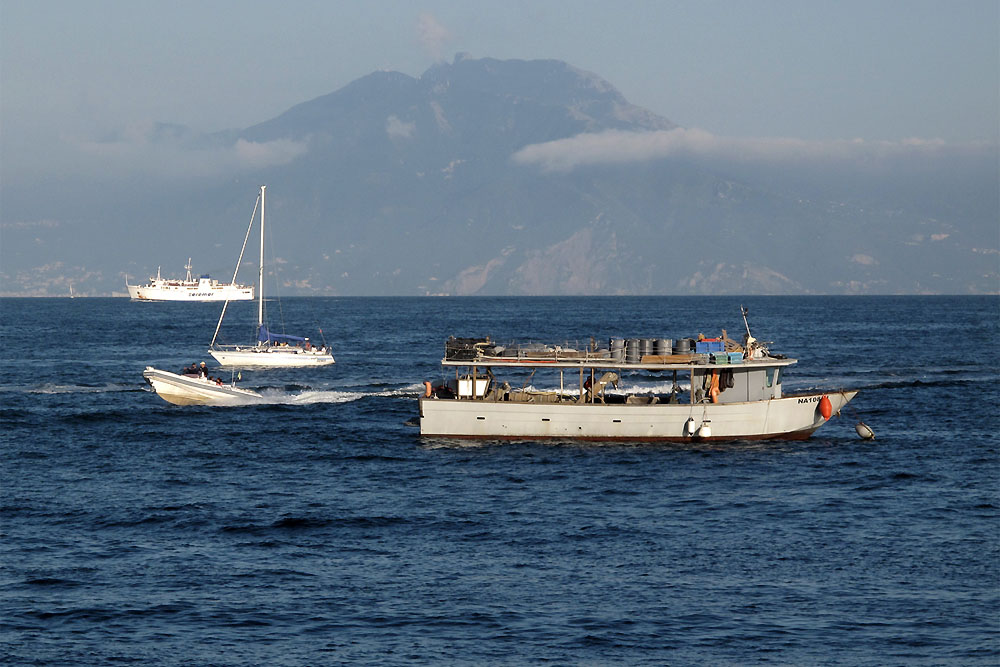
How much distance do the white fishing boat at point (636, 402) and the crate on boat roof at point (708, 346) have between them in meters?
0.05

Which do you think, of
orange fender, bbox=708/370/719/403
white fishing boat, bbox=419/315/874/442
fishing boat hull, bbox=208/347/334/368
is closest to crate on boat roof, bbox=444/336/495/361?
white fishing boat, bbox=419/315/874/442

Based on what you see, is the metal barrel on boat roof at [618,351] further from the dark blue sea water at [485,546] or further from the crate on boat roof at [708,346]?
the dark blue sea water at [485,546]

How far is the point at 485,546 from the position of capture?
41031 millimetres

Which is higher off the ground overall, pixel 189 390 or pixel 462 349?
pixel 462 349

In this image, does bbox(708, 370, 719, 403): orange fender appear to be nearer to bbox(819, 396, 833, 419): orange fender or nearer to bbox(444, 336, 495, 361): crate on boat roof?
bbox(819, 396, 833, 419): orange fender

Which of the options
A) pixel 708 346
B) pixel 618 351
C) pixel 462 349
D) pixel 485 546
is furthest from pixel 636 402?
pixel 485 546

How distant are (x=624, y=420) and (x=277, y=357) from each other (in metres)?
62.9

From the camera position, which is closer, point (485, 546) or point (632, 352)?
point (485, 546)

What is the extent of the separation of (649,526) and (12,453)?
3444 centimetres

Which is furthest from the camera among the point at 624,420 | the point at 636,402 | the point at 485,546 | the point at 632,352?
the point at 632,352

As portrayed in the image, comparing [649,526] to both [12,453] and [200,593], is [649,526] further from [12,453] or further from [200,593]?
[12,453]

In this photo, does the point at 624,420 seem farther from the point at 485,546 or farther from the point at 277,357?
the point at 277,357

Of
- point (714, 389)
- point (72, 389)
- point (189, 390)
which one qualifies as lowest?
point (72, 389)

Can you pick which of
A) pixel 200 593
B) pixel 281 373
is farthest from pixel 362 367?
pixel 200 593
